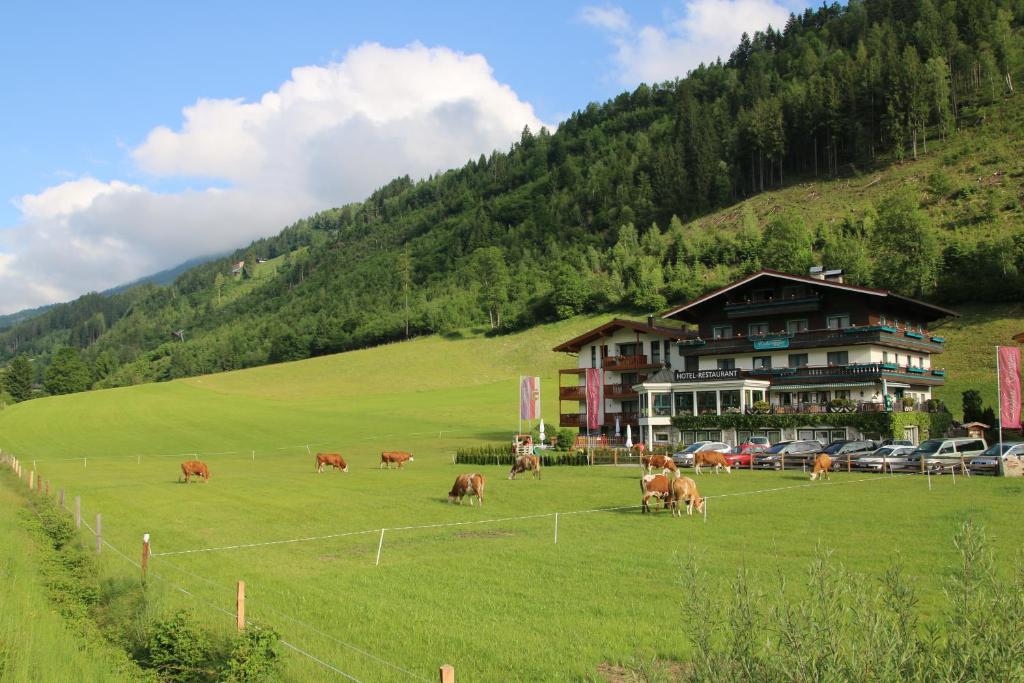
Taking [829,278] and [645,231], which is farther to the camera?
[645,231]

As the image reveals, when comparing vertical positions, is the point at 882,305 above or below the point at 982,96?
below

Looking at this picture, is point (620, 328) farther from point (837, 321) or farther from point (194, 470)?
point (194, 470)

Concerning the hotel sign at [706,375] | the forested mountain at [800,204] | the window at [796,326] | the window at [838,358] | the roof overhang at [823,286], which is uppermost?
the forested mountain at [800,204]

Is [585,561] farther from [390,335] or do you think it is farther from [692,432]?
[390,335]

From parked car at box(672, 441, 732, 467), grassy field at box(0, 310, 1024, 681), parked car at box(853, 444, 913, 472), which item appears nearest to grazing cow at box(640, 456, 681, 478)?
grassy field at box(0, 310, 1024, 681)

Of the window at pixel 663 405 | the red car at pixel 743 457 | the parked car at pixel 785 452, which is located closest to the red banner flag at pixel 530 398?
the window at pixel 663 405

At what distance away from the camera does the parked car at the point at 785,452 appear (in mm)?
43094

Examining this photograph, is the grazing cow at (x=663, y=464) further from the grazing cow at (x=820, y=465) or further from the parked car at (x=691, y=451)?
the grazing cow at (x=820, y=465)

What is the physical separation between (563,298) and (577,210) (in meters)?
69.7

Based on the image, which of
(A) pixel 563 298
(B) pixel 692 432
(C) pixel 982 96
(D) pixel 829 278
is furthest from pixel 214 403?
(C) pixel 982 96

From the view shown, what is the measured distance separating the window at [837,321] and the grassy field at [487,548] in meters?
26.2

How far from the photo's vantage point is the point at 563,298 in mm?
133750

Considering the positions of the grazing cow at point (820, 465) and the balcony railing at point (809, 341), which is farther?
the balcony railing at point (809, 341)

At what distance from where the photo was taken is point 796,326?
63.9 metres
